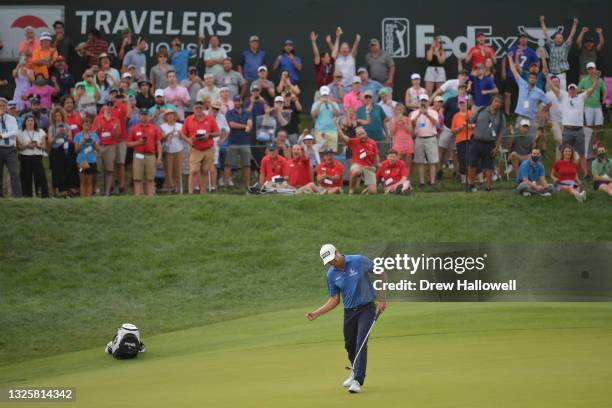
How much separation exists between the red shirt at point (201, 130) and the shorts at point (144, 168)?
101cm

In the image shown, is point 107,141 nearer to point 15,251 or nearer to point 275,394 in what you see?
point 15,251

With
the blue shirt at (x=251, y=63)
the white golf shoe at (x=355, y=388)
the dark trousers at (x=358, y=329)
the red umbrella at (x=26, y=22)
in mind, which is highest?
the red umbrella at (x=26, y=22)

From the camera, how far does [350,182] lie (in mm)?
30203

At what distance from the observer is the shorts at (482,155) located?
29.8 meters

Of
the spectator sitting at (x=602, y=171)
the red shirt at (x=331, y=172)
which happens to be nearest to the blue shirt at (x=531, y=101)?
the spectator sitting at (x=602, y=171)

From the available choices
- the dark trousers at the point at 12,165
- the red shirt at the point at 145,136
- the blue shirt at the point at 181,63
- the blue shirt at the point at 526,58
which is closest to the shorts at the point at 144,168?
the red shirt at the point at 145,136

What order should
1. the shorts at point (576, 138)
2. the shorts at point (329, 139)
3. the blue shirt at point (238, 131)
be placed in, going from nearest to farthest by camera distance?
the shorts at point (576, 138) → the shorts at point (329, 139) → the blue shirt at point (238, 131)

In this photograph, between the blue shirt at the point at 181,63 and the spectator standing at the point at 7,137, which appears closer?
the spectator standing at the point at 7,137

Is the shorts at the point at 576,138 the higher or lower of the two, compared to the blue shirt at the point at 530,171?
higher

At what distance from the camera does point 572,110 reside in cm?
3052

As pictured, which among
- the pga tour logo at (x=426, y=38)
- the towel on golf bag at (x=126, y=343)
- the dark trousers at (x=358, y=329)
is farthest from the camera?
the pga tour logo at (x=426, y=38)

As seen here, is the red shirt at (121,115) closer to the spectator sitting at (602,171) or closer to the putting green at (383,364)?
the putting green at (383,364)

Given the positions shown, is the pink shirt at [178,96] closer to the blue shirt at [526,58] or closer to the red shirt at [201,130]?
the red shirt at [201,130]

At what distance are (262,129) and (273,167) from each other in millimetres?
1327
